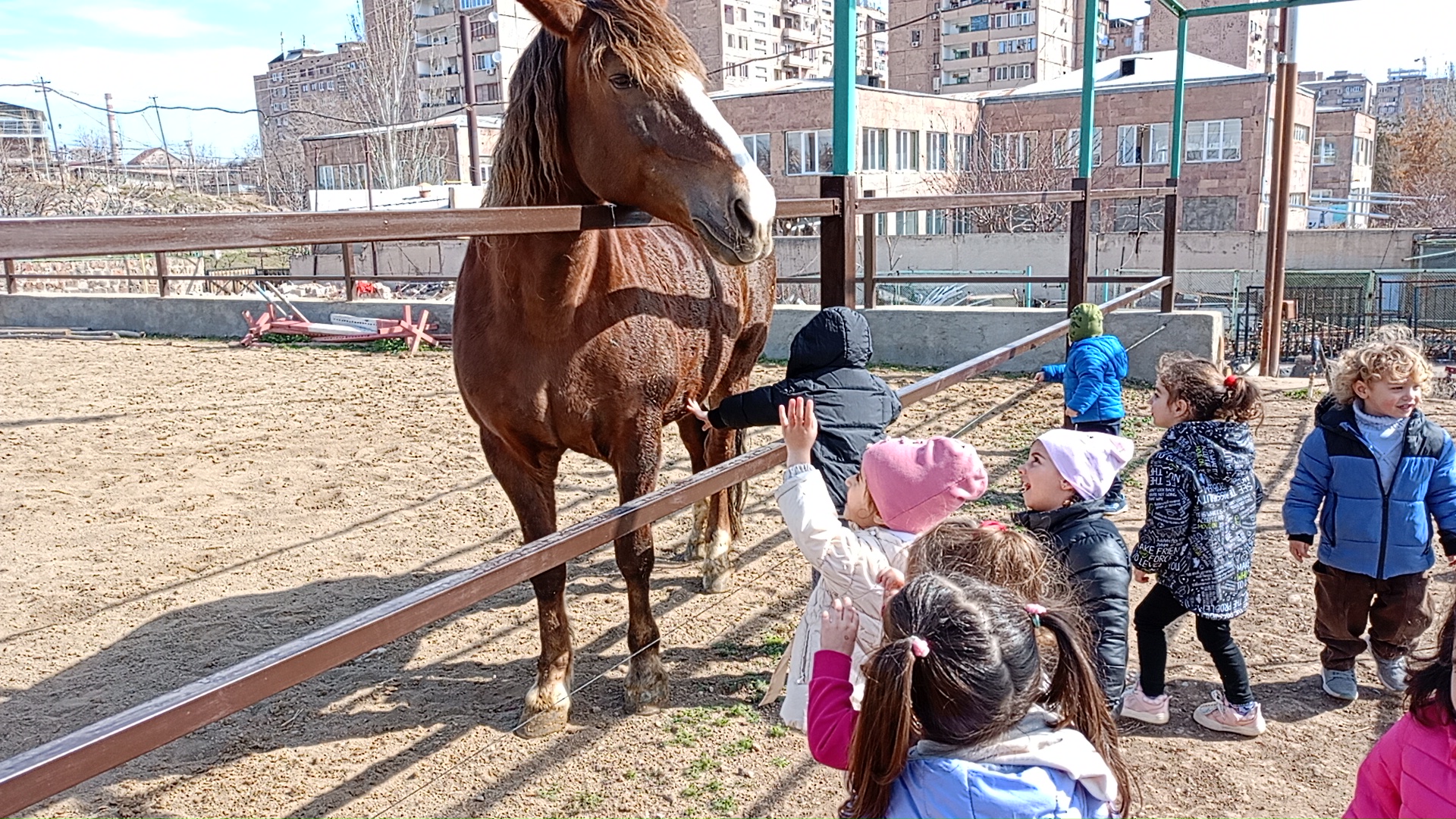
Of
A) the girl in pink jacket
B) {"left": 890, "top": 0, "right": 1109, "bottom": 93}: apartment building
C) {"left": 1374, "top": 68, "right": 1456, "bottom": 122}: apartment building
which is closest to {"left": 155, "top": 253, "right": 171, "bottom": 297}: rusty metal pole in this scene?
the girl in pink jacket

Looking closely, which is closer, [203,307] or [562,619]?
[562,619]

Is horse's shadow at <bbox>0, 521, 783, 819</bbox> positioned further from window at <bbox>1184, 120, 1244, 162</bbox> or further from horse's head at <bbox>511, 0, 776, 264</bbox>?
window at <bbox>1184, 120, 1244, 162</bbox>

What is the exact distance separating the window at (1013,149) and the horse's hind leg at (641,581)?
32972 mm

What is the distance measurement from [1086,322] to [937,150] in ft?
108

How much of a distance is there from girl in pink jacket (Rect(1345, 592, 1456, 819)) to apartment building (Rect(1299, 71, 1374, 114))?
9237 centimetres

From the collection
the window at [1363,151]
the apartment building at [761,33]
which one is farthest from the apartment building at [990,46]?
the window at [1363,151]

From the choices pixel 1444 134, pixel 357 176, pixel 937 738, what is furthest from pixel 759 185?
pixel 1444 134

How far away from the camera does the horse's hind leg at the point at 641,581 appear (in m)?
3.05

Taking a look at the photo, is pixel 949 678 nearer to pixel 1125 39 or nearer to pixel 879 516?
pixel 879 516

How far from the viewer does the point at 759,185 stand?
214cm

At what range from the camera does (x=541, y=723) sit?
3004mm

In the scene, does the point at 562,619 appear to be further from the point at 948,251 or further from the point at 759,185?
the point at 948,251

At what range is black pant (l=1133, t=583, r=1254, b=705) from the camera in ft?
9.18

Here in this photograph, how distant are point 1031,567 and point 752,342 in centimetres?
302
